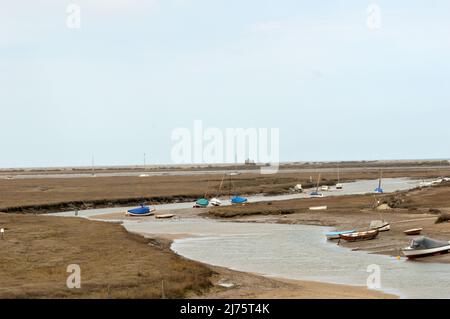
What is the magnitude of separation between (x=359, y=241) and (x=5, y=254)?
84.4ft

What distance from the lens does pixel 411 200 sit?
3036 inches

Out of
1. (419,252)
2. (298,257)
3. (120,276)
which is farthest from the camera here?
(298,257)

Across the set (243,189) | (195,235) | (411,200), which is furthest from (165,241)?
(243,189)

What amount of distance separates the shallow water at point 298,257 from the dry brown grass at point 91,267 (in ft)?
15.8

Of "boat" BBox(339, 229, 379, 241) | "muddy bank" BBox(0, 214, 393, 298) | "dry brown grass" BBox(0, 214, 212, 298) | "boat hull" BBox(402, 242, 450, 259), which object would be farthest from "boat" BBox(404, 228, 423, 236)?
"dry brown grass" BBox(0, 214, 212, 298)

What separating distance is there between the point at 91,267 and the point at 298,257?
15268mm

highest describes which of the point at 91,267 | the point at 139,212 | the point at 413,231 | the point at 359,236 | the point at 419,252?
the point at 91,267

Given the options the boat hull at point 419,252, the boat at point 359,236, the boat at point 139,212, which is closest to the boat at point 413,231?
the boat at point 359,236

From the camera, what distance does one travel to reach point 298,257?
143 ft

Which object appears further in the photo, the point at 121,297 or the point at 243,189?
the point at 243,189

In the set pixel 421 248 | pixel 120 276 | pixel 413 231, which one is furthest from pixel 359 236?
pixel 120 276

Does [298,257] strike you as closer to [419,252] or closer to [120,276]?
[419,252]
